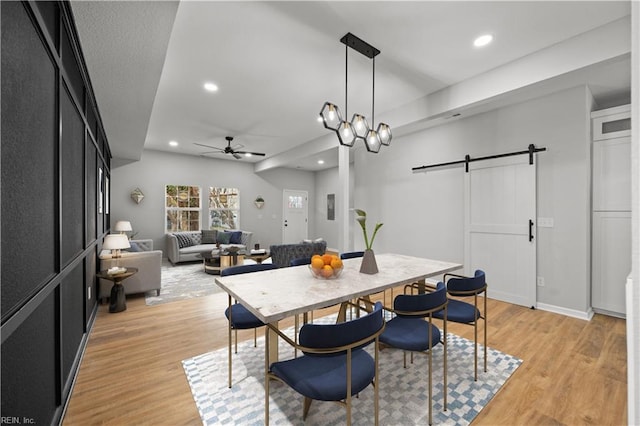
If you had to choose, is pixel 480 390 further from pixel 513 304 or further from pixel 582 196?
pixel 582 196

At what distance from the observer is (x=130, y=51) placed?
2068mm

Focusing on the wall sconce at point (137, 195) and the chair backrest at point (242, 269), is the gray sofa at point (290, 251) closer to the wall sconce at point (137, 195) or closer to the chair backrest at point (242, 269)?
the chair backrest at point (242, 269)

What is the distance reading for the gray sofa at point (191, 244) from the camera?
20.3ft

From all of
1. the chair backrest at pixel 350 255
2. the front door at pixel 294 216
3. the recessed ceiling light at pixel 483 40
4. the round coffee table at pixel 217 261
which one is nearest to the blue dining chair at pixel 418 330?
the chair backrest at pixel 350 255

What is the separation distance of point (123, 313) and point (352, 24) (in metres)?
4.00

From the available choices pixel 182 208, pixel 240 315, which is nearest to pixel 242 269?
pixel 240 315

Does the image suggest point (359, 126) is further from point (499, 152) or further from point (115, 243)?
point (115, 243)

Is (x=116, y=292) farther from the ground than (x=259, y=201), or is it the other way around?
(x=259, y=201)

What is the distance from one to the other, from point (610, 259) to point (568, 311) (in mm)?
773

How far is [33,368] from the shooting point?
1.24 m

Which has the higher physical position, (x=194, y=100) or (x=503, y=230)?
(x=194, y=100)

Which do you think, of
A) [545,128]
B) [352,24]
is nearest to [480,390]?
[352,24]

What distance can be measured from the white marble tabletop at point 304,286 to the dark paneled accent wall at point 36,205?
878 millimetres

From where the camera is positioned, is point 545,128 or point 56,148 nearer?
point 56,148
